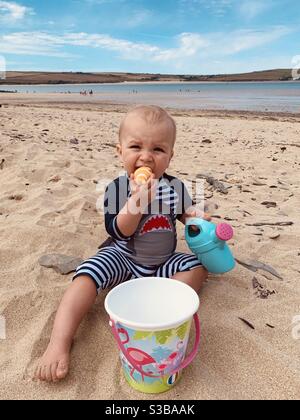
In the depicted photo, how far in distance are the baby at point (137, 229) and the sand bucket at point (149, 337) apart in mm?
261

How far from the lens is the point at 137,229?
2191 millimetres

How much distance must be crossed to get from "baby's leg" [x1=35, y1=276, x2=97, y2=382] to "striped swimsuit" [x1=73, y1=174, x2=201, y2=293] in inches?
7.0

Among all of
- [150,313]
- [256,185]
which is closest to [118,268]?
[150,313]

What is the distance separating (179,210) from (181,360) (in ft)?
3.17

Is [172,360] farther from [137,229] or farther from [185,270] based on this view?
[137,229]

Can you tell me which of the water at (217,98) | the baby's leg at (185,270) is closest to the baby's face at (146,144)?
the baby's leg at (185,270)

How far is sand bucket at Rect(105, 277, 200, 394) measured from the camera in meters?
1.46

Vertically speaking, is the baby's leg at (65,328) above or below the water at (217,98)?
above

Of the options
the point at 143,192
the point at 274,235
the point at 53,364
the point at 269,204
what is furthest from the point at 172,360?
the point at 269,204

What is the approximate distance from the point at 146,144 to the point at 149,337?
0.97 metres

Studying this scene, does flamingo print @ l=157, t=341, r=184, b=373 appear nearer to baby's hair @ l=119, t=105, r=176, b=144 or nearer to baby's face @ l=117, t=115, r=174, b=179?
baby's face @ l=117, t=115, r=174, b=179

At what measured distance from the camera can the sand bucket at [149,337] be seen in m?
1.46

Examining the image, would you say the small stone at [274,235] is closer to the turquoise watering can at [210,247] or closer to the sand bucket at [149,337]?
the turquoise watering can at [210,247]

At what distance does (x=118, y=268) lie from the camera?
6.96 ft
